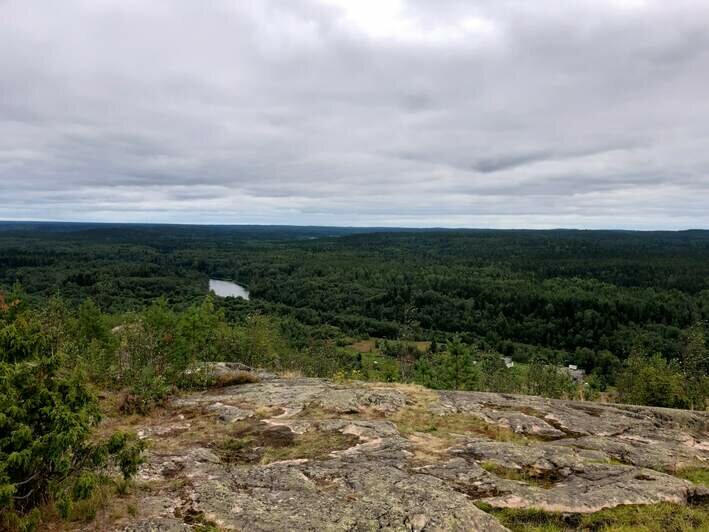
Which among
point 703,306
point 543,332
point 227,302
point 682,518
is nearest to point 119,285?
point 227,302

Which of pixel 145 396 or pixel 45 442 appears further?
pixel 145 396

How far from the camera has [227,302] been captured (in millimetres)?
133250

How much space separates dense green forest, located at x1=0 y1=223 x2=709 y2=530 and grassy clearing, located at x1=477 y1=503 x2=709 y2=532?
694 cm

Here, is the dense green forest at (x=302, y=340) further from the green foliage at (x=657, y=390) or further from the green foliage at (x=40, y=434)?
the green foliage at (x=657, y=390)

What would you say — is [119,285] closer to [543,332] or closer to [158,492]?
[543,332]

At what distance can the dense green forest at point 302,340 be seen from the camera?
746cm

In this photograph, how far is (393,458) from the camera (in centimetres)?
1055

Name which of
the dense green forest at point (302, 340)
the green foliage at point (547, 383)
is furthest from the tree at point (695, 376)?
the green foliage at point (547, 383)

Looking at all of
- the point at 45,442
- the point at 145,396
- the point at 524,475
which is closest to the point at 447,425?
the point at 524,475

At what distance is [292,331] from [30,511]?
362 feet

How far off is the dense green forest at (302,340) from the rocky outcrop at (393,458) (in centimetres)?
133

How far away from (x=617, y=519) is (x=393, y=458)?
4.53 meters

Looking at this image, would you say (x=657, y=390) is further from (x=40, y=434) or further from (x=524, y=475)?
(x=40, y=434)

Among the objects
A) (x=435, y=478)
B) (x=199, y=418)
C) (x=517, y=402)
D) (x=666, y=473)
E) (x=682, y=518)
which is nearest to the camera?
(x=682, y=518)
